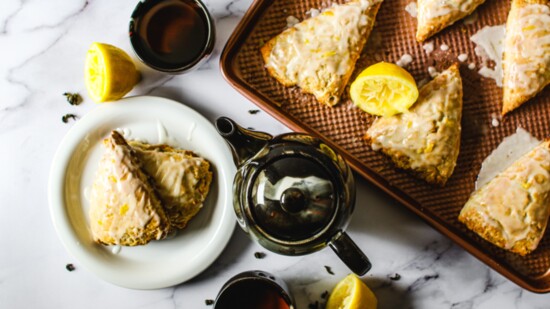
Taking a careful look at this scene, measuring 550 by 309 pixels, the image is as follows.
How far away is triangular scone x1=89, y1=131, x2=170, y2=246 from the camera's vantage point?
1711mm

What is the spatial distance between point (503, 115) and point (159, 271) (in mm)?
1237

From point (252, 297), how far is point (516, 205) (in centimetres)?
89

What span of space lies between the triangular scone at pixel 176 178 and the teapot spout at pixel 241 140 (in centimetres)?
22

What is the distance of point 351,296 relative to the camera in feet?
5.78

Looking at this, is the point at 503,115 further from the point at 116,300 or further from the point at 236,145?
the point at 116,300

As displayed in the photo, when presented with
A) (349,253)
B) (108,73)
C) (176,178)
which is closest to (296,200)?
(349,253)

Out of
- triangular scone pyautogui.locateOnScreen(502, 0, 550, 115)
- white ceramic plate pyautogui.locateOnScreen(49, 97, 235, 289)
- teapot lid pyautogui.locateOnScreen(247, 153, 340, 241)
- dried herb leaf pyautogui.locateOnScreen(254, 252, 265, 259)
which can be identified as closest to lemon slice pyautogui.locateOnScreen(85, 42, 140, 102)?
white ceramic plate pyautogui.locateOnScreen(49, 97, 235, 289)

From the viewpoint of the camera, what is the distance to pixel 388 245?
1.91 metres

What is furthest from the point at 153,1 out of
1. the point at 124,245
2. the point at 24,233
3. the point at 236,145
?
the point at 24,233

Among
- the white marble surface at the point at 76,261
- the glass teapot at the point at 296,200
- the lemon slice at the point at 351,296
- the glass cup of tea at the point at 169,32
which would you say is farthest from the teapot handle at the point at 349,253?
the glass cup of tea at the point at 169,32

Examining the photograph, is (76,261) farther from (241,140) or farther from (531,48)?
(531,48)

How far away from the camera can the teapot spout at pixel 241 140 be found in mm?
1517

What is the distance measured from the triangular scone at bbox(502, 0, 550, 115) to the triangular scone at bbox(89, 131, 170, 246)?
46.0 inches

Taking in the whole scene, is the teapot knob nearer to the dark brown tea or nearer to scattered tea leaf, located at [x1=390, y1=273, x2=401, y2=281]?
the dark brown tea
